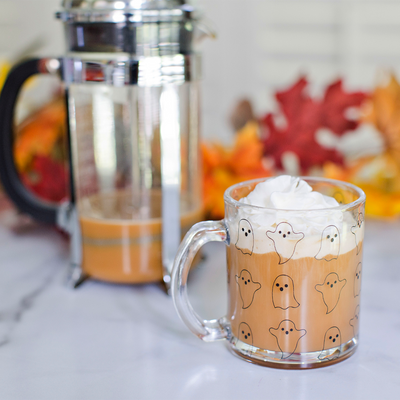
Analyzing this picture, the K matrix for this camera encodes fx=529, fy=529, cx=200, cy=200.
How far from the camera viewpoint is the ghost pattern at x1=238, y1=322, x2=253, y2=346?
464 millimetres

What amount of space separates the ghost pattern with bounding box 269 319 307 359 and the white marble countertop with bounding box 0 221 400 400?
20 mm

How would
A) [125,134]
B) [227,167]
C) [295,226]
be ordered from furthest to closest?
[227,167] → [125,134] → [295,226]

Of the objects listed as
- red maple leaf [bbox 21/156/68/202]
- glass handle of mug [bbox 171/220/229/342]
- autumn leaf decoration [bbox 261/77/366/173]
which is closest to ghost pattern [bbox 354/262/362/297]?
glass handle of mug [bbox 171/220/229/342]

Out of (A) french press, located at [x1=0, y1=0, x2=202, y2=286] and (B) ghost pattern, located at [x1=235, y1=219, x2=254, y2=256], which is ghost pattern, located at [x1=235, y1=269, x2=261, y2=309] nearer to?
(B) ghost pattern, located at [x1=235, y1=219, x2=254, y2=256]

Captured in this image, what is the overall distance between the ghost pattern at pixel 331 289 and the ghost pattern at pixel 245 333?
0.23ft

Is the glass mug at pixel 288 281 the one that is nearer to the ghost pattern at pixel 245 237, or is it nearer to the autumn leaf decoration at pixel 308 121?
the ghost pattern at pixel 245 237

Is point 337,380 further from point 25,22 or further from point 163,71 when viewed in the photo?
point 25,22

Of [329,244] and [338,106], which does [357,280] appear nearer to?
[329,244]

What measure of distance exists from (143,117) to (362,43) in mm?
953

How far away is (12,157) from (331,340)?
A: 1.48ft

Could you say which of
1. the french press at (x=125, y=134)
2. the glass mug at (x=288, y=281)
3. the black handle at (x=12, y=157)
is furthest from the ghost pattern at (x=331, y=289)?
the black handle at (x=12, y=157)

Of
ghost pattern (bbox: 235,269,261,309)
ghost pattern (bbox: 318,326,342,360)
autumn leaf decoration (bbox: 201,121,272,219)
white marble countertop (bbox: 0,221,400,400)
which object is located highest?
autumn leaf decoration (bbox: 201,121,272,219)

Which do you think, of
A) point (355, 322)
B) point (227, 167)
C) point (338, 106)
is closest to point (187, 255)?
point (355, 322)

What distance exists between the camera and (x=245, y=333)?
468mm
